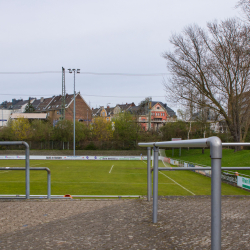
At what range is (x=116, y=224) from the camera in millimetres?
4258

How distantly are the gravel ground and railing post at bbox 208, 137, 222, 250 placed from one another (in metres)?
1.29

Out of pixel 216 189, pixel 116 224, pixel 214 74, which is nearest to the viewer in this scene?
pixel 216 189

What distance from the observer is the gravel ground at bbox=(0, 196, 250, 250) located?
349 cm

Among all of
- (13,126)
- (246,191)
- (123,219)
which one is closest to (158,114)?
(13,126)

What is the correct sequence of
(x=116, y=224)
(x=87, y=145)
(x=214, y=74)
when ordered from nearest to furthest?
(x=116, y=224) < (x=214, y=74) < (x=87, y=145)

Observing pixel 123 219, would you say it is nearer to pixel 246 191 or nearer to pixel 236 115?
pixel 246 191

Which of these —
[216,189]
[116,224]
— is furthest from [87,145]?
[216,189]

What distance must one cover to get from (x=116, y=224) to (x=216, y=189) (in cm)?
247

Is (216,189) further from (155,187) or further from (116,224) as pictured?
(116,224)

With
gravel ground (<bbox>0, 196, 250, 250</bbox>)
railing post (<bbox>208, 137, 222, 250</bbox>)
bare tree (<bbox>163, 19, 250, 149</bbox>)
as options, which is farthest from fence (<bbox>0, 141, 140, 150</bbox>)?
railing post (<bbox>208, 137, 222, 250</bbox>)

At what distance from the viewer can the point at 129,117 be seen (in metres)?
64.8

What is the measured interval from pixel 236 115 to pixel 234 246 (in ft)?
108

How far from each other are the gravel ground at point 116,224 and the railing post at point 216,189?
1.29 metres

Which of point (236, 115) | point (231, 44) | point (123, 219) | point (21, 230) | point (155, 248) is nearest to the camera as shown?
point (155, 248)
